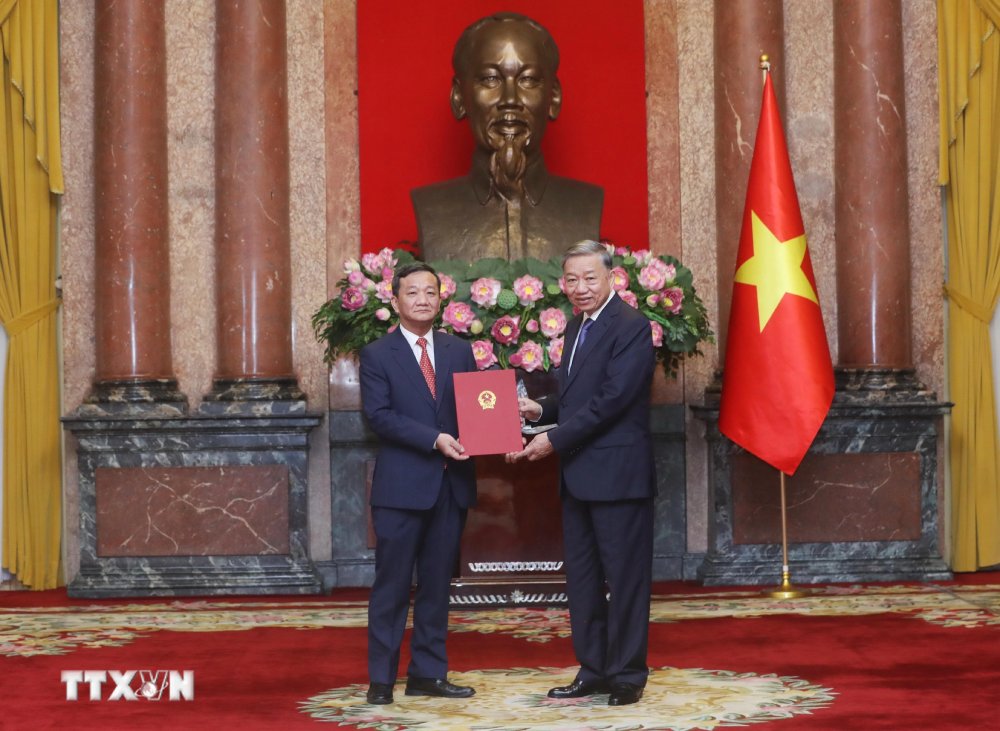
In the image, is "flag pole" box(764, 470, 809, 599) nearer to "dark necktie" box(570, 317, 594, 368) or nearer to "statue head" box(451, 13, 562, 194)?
"statue head" box(451, 13, 562, 194)

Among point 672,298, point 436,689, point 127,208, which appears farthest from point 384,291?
point 436,689

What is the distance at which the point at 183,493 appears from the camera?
766cm

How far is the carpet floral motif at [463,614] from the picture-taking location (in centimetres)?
622

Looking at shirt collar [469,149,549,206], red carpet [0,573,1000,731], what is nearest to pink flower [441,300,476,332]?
shirt collar [469,149,549,206]

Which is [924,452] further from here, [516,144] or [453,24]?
[453,24]

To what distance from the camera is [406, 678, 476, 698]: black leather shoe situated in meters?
4.82

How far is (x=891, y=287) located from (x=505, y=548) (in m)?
2.64

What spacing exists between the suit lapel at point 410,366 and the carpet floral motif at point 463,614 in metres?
1.60

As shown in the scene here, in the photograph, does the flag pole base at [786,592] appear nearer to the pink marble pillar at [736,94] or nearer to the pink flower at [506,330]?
the pink marble pillar at [736,94]

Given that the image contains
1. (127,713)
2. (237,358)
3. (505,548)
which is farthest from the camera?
(237,358)

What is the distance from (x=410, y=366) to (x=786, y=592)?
3.07 meters

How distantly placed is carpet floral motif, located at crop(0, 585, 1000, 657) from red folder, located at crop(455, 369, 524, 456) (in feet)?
5.21

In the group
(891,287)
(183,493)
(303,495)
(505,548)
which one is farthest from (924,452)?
(183,493)

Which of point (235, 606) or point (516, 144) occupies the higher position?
point (516, 144)
